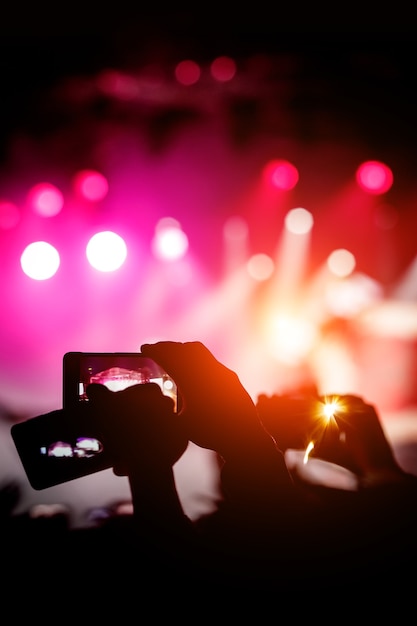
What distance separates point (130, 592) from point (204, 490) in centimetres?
213

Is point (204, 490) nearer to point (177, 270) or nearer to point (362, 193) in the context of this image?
point (177, 270)

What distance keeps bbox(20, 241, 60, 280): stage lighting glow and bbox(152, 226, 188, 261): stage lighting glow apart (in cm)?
74

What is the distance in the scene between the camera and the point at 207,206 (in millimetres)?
3594

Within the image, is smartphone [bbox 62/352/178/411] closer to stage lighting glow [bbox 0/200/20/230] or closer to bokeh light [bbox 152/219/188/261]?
bokeh light [bbox 152/219/188/261]

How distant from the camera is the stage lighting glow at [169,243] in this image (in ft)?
11.7

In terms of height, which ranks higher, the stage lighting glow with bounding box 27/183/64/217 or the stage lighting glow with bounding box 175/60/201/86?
the stage lighting glow with bounding box 175/60/201/86

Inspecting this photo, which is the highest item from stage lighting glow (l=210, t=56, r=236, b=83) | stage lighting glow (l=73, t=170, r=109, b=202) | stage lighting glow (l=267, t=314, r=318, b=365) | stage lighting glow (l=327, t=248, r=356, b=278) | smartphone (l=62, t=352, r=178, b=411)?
stage lighting glow (l=210, t=56, r=236, b=83)

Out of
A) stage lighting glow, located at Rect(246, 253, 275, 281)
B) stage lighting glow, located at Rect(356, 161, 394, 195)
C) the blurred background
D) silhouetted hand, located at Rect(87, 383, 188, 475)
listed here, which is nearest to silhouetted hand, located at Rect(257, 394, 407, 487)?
silhouetted hand, located at Rect(87, 383, 188, 475)

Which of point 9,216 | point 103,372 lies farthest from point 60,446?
point 9,216

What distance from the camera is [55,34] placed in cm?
254

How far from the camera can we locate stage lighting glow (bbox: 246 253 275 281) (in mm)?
3756

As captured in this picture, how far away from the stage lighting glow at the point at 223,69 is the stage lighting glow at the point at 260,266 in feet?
4.36

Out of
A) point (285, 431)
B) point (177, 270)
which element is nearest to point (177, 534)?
point (285, 431)

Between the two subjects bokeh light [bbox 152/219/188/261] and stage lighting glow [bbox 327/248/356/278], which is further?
stage lighting glow [bbox 327/248/356/278]
